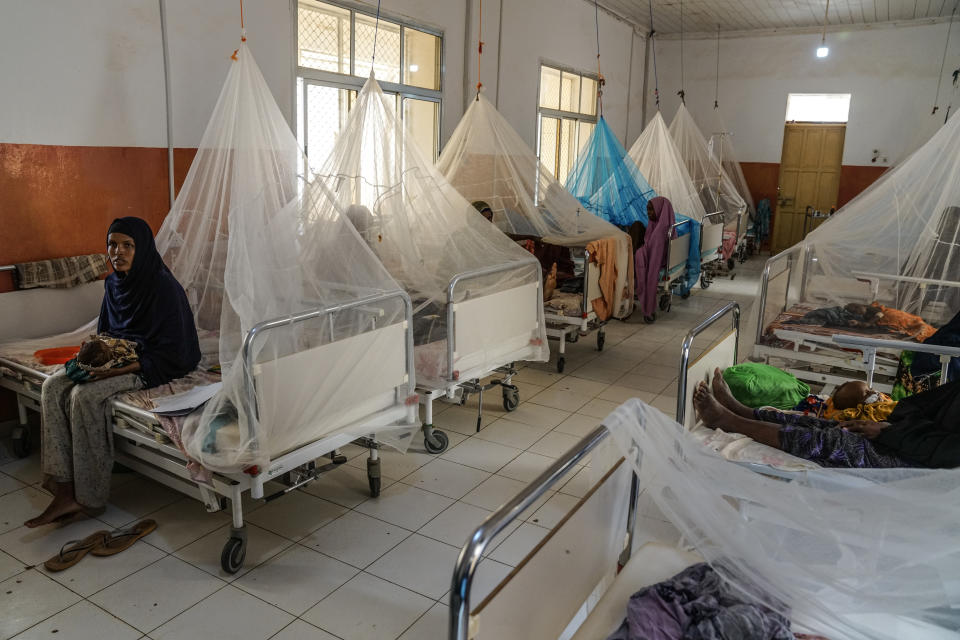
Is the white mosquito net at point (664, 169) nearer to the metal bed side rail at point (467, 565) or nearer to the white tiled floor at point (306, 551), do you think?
the white tiled floor at point (306, 551)

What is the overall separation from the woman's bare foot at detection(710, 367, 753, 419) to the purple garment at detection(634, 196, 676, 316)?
11.7 feet

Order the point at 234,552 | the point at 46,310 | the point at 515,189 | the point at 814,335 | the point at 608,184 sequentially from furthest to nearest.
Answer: the point at 608,184 < the point at 515,189 < the point at 814,335 < the point at 46,310 < the point at 234,552

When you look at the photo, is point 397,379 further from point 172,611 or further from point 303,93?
Result: point 303,93

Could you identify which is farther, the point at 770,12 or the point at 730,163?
the point at 730,163

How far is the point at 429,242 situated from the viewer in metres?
4.41

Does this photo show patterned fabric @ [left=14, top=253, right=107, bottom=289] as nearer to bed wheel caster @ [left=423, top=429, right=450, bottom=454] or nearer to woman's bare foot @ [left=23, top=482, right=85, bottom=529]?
woman's bare foot @ [left=23, top=482, right=85, bottom=529]

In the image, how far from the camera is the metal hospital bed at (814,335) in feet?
13.5

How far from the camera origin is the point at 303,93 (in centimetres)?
527

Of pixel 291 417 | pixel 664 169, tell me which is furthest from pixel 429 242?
pixel 664 169

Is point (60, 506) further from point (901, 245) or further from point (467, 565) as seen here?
point (901, 245)

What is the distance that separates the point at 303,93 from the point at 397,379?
287cm

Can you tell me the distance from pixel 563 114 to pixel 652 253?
10.1 feet

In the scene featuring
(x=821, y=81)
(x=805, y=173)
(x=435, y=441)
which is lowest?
(x=435, y=441)

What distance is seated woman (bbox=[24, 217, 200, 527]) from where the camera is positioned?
3045mm
